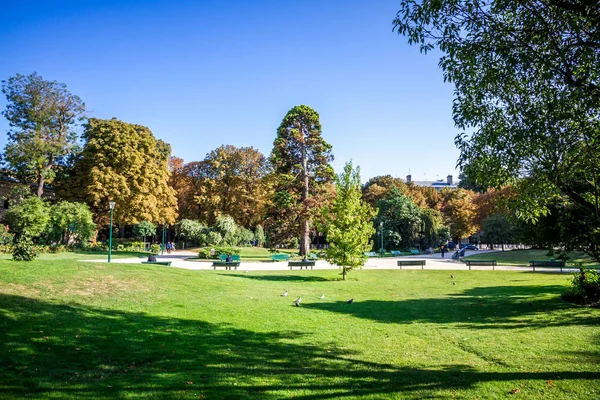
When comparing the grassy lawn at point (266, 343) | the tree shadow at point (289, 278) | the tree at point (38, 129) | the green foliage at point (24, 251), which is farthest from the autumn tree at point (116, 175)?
the grassy lawn at point (266, 343)

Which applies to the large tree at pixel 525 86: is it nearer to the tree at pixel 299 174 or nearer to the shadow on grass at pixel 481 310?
the shadow on grass at pixel 481 310

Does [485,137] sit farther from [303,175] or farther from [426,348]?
[303,175]

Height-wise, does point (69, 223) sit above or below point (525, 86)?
below

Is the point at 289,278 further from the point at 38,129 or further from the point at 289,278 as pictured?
the point at 38,129

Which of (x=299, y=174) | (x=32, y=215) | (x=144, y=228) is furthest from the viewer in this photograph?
(x=144, y=228)

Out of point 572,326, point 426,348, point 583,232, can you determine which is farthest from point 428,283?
point 426,348

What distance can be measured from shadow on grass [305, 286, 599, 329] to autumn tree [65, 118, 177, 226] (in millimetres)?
31431

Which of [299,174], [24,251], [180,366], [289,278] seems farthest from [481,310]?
[299,174]

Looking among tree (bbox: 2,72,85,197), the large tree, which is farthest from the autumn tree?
the large tree

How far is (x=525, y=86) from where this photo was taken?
8305 mm

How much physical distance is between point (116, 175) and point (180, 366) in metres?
36.2

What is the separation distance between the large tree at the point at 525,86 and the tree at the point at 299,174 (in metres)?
26.6

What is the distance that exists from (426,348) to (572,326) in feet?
15.8

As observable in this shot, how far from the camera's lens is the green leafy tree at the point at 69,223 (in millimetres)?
34312
